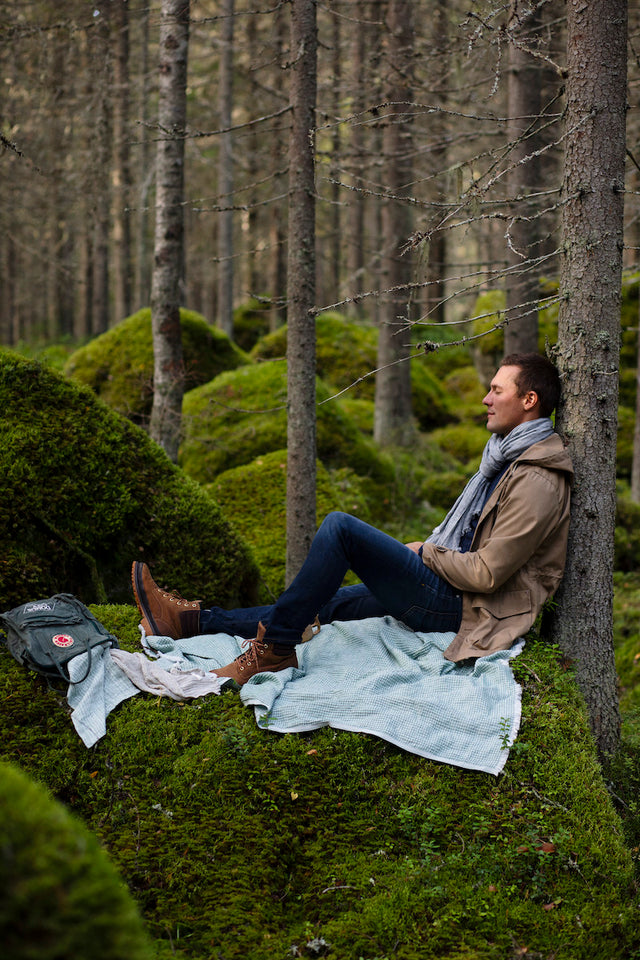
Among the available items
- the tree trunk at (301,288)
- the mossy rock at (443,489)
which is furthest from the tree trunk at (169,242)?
the mossy rock at (443,489)

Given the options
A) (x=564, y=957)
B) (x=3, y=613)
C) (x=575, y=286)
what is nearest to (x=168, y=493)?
(x=3, y=613)

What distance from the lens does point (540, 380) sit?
410 centimetres

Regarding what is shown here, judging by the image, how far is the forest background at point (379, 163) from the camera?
4.14 metres

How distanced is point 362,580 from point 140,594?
1.26 metres

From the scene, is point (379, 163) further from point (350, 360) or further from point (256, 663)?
point (350, 360)

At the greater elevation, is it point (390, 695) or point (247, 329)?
point (247, 329)

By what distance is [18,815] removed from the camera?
1564 millimetres

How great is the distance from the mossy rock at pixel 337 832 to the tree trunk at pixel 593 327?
1.77ft

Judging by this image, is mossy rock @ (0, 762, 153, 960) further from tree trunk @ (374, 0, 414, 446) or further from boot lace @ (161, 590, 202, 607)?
tree trunk @ (374, 0, 414, 446)

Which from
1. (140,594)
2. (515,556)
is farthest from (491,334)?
(140,594)

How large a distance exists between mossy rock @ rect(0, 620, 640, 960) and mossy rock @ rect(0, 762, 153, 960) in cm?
142

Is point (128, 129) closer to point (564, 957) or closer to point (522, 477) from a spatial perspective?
point (522, 477)

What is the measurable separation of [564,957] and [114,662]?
240 centimetres

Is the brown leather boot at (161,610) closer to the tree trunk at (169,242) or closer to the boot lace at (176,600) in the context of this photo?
the boot lace at (176,600)
